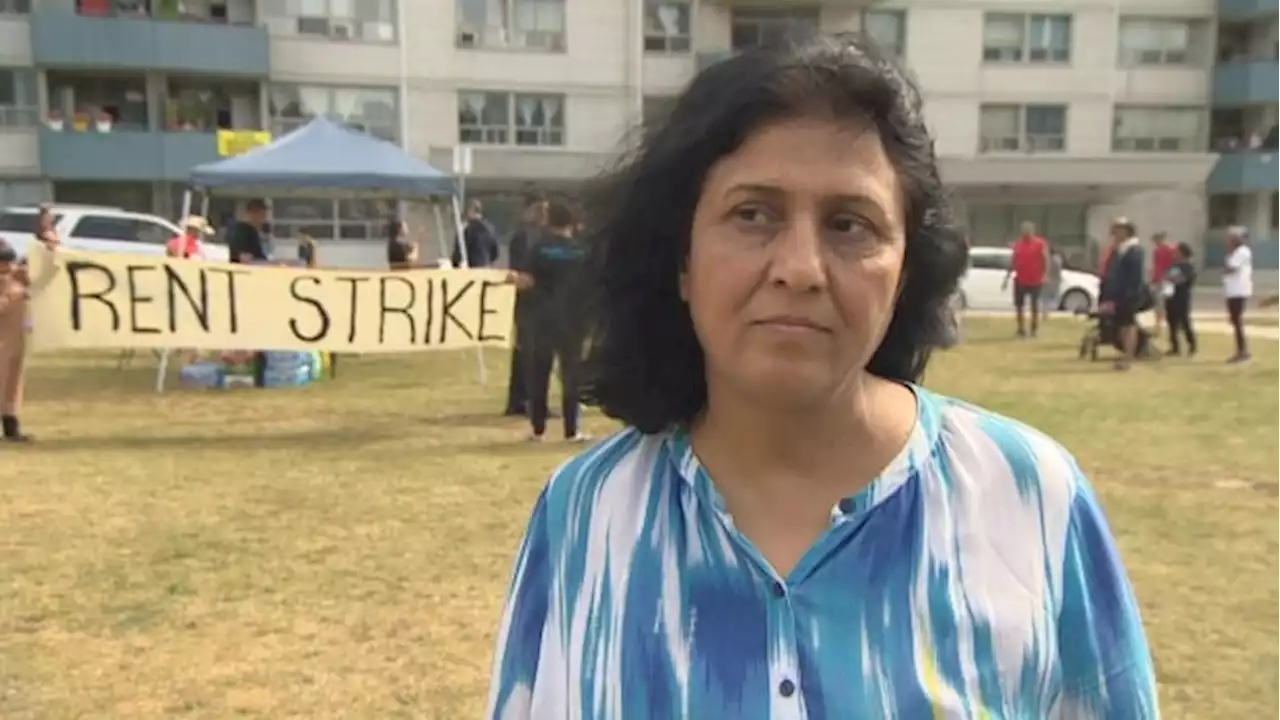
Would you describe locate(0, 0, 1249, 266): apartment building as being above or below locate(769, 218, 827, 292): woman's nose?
above

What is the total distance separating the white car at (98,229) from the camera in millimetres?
22750

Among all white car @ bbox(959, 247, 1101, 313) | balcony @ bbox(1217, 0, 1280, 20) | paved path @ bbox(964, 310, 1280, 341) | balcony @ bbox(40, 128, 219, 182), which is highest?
balcony @ bbox(1217, 0, 1280, 20)

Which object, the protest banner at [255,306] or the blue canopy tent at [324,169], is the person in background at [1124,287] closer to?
the protest banner at [255,306]

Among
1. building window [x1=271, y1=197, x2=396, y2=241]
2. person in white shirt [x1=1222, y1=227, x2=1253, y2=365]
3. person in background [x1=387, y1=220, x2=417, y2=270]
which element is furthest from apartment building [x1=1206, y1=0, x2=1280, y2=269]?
person in background [x1=387, y1=220, x2=417, y2=270]

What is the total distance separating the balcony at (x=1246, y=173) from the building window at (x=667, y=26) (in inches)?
729

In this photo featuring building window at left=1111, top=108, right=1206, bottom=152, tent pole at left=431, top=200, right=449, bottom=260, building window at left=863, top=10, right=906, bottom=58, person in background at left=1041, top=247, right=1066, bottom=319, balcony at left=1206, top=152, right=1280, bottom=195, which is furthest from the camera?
building window at left=1111, top=108, right=1206, bottom=152

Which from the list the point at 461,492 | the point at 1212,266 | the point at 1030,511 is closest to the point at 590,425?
the point at 461,492

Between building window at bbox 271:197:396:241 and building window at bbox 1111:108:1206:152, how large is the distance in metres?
24.9

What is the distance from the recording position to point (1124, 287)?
15.3 metres

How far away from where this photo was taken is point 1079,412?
1123 cm

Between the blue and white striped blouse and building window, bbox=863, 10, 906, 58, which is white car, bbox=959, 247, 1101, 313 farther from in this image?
the blue and white striped blouse

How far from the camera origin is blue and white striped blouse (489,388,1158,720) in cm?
146

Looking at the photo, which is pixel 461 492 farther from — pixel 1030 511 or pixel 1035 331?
pixel 1035 331

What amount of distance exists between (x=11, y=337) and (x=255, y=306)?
6.86 feet
